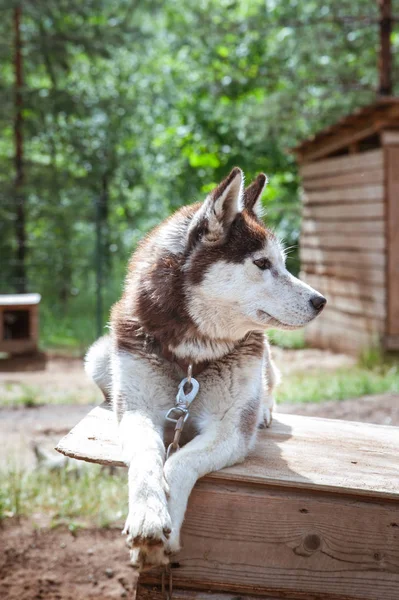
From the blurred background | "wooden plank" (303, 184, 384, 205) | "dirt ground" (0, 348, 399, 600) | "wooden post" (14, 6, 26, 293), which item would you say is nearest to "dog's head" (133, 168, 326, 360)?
"dirt ground" (0, 348, 399, 600)

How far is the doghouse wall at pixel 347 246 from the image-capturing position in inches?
337

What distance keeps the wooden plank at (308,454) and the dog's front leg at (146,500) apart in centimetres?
11

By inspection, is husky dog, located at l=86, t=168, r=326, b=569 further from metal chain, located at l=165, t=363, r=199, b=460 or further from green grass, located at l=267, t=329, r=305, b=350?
green grass, located at l=267, t=329, r=305, b=350

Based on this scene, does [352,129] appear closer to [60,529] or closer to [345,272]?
[345,272]

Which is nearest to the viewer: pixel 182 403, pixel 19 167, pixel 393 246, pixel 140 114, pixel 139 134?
pixel 182 403

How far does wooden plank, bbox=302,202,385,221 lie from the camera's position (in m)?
8.59

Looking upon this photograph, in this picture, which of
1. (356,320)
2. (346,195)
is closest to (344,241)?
(346,195)

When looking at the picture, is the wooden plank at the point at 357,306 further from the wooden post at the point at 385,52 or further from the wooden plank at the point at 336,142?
the wooden post at the point at 385,52

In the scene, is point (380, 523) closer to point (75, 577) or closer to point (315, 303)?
point (315, 303)

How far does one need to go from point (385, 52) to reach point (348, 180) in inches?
99.6

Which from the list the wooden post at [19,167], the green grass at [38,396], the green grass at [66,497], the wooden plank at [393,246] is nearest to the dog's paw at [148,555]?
the green grass at [66,497]

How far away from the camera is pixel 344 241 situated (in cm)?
968

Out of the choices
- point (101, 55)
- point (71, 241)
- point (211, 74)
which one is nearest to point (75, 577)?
point (71, 241)

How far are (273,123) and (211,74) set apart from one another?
4869 millimetres
